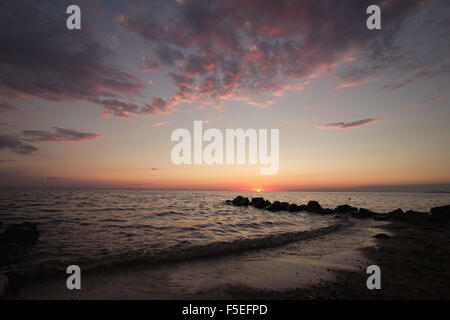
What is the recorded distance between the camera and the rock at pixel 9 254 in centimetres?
901

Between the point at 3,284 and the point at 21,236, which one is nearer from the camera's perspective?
the point at 3,284

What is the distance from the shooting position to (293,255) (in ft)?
34.7

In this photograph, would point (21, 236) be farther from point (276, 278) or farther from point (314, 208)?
point (314, 208)

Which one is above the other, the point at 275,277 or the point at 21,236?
the point at 21,236

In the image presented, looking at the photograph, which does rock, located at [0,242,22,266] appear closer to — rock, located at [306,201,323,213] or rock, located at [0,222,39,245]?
rock, located at [0,222,39,245]

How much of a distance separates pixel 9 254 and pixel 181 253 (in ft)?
25.3

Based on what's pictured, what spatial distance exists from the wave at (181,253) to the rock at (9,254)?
205 cm

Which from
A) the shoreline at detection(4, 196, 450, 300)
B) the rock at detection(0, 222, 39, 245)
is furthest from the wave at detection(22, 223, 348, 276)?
the rock at detection(0, 222, 39, 245)

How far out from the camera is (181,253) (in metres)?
10.5

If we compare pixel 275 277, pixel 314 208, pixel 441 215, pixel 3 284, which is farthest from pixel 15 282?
pixel 314 208

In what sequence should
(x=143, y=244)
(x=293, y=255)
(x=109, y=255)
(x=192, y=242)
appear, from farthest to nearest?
(x=192, y=242) → (x=143, y=244) → (x=293, y=255) → (x=109, y=255)

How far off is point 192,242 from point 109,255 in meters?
4.49
